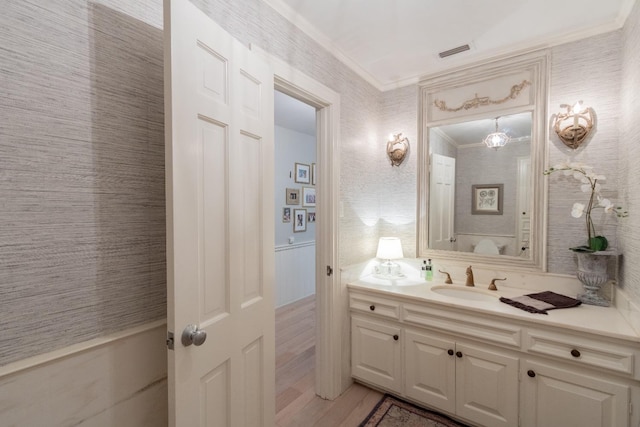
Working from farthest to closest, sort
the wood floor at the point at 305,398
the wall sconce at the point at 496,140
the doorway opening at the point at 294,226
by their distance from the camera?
the doorway opening at the point at 294,226 → the wall sconce at the point at 496,140 → the wood floor at the point at 305,398

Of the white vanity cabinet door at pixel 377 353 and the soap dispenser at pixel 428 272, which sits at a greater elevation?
the soap dispenser at pixel 428 272

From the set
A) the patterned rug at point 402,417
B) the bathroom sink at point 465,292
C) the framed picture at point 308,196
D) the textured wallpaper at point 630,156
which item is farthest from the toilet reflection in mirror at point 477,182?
the framed picture at point 308,196

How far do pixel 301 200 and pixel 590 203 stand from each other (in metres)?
3.32

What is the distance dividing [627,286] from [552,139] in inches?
39.3

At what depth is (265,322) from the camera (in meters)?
1.37

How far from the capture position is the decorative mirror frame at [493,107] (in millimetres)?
1979

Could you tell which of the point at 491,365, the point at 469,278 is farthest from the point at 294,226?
the point at 491,365

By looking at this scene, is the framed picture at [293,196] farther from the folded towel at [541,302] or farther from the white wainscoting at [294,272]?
the folded towel at [541,302]

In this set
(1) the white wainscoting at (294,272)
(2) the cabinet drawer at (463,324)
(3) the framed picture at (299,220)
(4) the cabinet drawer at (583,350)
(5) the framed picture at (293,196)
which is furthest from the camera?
(3) the framed picture at (299,220)

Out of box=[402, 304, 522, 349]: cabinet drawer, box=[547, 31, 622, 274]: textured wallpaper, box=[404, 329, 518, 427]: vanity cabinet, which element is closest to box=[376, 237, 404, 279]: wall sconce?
box=[402, 304, 522, 349]: cabinet drawer

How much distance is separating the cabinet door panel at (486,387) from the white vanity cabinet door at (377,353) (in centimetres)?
40

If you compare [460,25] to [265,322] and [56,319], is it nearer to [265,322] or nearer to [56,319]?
[265,322]

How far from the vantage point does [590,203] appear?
1.79 meters

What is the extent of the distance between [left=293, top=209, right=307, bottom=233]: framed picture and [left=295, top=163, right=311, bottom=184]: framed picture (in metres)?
0.47
